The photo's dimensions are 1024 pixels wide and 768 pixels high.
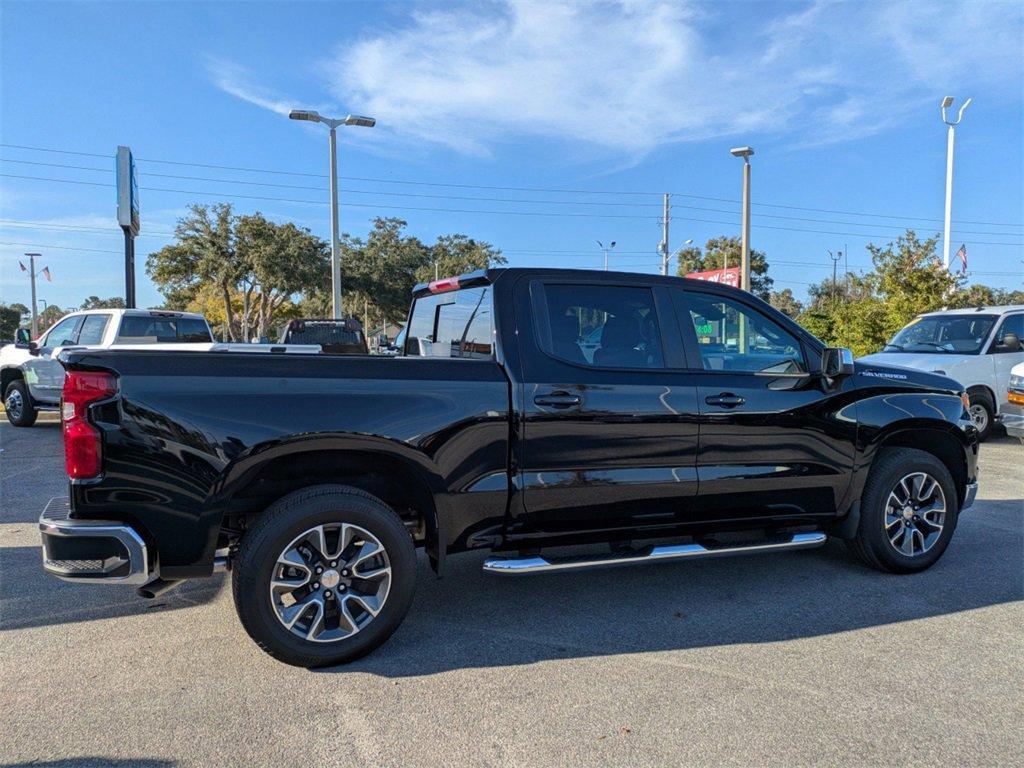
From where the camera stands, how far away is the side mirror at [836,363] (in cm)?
437

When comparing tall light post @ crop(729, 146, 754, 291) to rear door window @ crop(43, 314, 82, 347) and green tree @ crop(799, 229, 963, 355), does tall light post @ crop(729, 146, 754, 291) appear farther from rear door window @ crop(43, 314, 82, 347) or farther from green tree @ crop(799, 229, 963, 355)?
rear door window @ crop(43, 314, 82, 347)

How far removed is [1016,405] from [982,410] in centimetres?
187

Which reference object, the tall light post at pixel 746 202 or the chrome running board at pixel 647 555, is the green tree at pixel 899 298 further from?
the chrome running board at pixel 647 555

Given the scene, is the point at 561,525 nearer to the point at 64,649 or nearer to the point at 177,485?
the point at 177,485

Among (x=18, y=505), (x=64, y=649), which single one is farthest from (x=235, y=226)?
(x=64, y=649)

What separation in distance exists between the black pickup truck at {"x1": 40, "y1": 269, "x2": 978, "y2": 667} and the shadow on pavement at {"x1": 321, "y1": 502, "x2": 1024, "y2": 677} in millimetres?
267

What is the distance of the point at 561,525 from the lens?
3908 mm

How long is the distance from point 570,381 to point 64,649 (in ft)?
9.51

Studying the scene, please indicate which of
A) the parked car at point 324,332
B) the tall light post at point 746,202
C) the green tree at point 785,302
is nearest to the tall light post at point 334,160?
the parked car at point 324,332

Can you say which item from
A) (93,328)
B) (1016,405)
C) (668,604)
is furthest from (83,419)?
(1016,405)

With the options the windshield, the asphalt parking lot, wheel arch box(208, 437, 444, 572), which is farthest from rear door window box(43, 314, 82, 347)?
the windshield

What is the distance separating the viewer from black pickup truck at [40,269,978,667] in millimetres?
3234

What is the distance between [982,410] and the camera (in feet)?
34.7

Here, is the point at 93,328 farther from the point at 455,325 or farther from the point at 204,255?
the point at 204,255
